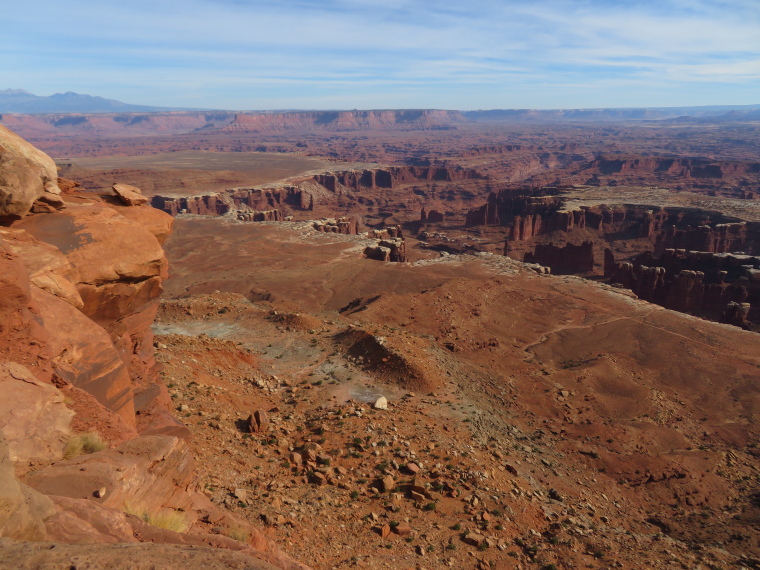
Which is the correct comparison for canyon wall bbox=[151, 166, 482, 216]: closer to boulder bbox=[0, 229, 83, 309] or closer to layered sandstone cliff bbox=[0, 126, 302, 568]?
layered sandstone cliff bbox=[0, 126, 302, 568]

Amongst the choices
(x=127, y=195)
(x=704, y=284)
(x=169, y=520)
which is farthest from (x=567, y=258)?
(x=169, y=520)

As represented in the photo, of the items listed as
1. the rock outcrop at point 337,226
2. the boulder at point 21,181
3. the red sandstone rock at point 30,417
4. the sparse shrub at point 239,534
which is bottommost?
the rock outcrop at point 337,226

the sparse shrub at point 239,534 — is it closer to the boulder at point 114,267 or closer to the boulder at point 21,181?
the boulder at point 114,267

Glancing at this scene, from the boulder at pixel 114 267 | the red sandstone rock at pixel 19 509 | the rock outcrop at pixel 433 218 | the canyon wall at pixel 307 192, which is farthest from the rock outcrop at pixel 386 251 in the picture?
the red sandstone rock at pixel 19 509

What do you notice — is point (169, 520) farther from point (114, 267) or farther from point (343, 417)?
point (343, 417)

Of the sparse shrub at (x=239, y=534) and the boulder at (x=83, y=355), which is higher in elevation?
the boulder at (x=83, y=355)

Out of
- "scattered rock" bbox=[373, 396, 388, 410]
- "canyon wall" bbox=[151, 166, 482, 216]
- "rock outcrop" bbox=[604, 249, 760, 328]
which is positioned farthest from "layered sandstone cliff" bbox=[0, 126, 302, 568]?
"canyon wall" bbox=[151, 166, 482, 216]

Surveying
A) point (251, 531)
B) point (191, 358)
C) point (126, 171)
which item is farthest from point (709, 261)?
point (126, 171)
